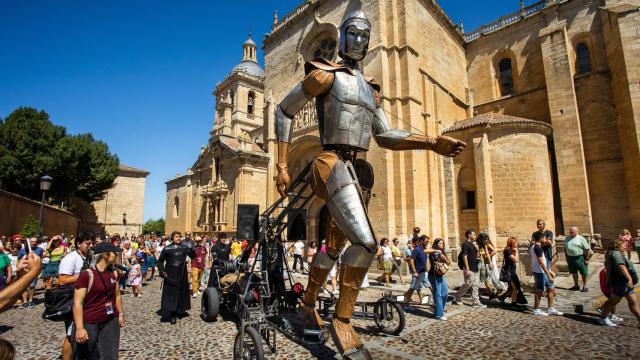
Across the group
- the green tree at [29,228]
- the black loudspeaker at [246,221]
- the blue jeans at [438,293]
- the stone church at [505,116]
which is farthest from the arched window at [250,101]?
the blue jeans at [438,293]

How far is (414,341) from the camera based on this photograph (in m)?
4.64

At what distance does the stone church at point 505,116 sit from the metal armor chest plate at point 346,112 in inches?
390

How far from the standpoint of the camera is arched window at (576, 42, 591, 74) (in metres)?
18.3

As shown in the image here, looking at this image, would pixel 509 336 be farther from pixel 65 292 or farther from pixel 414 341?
pixel 65 292

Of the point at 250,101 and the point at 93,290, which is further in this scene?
the point at 250,101

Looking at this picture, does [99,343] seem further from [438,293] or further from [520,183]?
[520,183]

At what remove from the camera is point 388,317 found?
16.3 ft

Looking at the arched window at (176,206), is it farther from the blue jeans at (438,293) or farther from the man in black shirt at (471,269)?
the blue jeans at (438,293)

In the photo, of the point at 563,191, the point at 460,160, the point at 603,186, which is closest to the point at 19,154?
the point at 460,160

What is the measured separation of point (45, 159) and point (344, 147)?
1122 inches

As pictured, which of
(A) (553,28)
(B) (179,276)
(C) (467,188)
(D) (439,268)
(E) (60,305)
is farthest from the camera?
(A) (553,28)

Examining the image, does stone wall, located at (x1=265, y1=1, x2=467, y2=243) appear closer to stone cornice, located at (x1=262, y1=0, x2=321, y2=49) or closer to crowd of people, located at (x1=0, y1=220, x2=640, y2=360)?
stone cornice, located at (x1=262, y1=0, x2=321, y2=49)

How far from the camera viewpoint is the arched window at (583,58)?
1831 centimetres

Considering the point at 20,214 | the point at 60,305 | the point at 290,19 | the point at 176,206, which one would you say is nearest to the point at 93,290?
the point at 60,305
